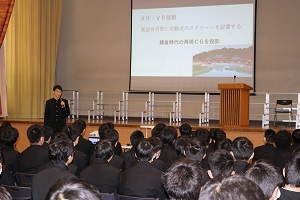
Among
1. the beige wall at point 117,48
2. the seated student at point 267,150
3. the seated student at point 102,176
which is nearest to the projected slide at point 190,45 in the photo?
the beige wall at point 117,48

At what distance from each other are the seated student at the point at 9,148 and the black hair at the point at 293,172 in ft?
8.71

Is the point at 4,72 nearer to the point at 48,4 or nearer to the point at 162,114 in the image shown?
the point at 48,4

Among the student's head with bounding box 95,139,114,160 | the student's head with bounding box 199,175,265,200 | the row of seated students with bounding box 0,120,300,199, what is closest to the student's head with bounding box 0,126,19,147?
the row of seated students with bounding box 0,120,300,199

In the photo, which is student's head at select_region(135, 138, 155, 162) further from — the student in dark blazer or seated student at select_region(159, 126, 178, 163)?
the student in dark blazer

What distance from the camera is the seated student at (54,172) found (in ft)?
9.16

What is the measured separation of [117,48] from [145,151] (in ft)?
29.0

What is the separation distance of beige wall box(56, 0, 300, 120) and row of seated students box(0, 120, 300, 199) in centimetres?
547

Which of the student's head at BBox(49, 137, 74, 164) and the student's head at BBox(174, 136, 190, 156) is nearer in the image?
the student's head at BBox(49, 137, 74, 164)

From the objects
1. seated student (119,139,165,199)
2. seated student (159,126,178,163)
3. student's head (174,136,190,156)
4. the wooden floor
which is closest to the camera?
seated student (119,139,165,199)

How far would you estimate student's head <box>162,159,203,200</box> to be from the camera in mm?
1867

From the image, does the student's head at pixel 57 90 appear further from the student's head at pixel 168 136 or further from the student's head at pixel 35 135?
the student's head at pixel 168 136

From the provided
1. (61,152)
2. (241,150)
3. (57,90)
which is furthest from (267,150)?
(57,90)

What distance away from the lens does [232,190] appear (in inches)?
44.4

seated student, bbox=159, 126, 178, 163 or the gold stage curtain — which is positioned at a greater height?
the gold stage curtain
